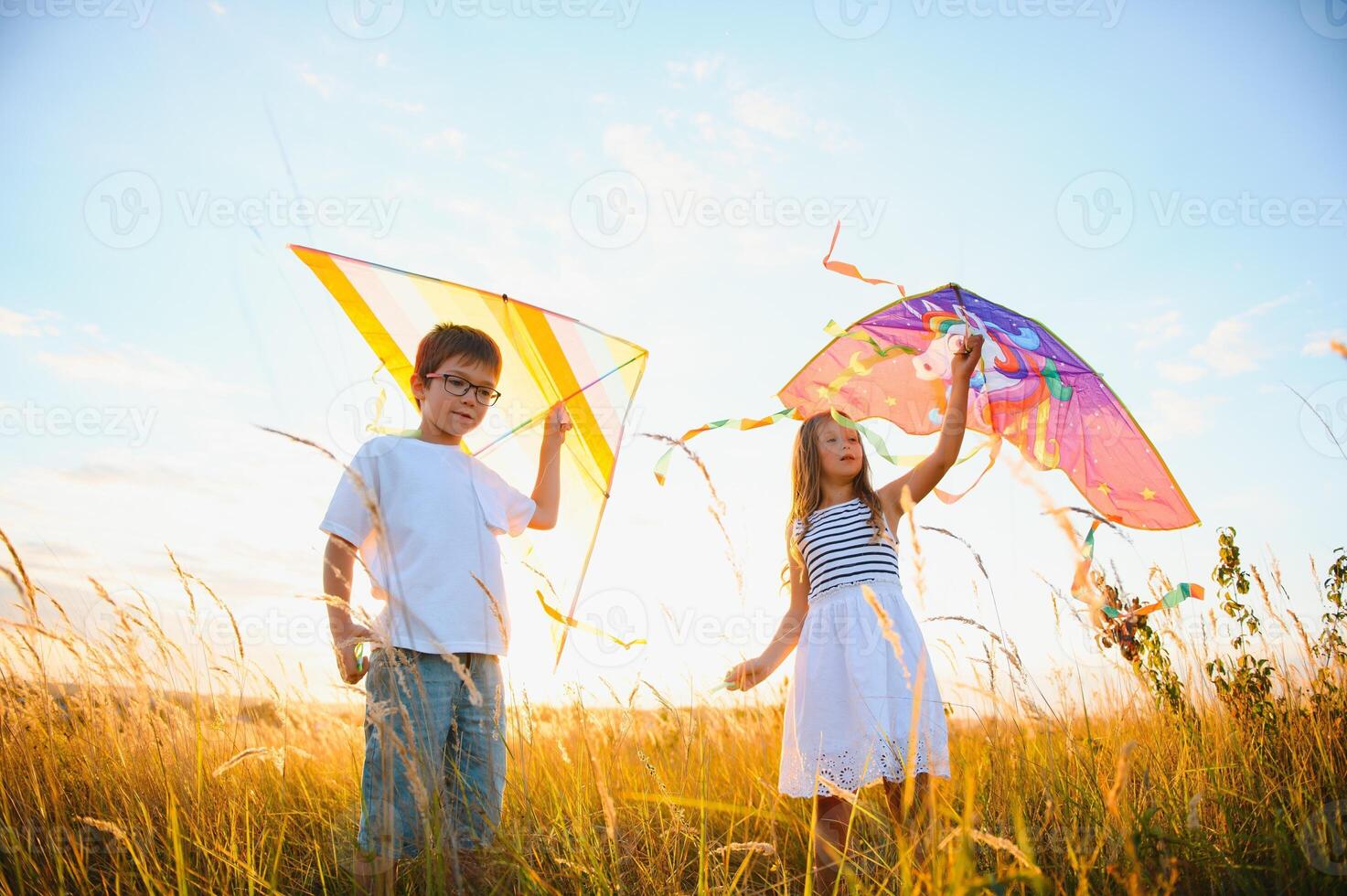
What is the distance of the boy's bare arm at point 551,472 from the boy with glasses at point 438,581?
106 millimetres

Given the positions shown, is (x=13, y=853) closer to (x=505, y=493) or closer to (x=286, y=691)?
(x=286, y=691)

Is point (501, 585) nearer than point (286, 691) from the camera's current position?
Yes

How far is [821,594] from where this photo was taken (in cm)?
303

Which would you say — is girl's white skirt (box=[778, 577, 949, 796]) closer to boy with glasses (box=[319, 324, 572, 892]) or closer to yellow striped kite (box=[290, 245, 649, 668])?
yellow striped kite (box=[290, 245, 649, 668])

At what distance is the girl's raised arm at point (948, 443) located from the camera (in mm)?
2969

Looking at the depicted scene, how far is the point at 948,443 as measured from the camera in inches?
120

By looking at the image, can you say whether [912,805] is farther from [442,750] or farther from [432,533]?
[432,533]

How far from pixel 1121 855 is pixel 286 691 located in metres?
3.36

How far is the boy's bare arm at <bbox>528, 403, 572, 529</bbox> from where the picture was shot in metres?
3.18

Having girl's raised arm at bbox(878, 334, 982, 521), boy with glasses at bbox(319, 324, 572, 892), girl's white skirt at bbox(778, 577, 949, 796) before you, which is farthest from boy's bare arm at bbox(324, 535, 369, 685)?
girl's raised arm at bbox(878, 334, 982, 521)

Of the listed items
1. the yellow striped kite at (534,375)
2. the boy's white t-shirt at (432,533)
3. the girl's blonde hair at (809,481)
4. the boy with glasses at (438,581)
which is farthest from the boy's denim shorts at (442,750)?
the girl's blonde hair at (809,481)

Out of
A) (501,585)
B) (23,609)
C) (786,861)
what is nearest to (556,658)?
(501,585)

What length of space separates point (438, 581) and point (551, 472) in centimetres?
83

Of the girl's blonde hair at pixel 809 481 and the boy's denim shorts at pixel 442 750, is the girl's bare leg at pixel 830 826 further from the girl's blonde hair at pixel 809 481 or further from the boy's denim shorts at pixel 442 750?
the boy's denim shorts at pixel 442 750
